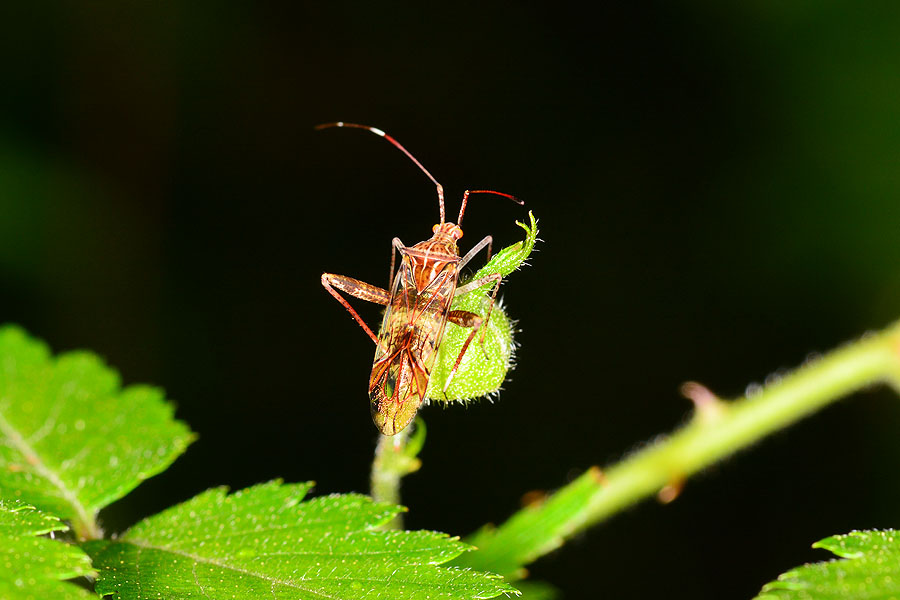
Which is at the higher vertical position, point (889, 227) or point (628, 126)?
point (628, 126)

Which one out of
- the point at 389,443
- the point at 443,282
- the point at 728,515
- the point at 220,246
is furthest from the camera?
the point at 220,246

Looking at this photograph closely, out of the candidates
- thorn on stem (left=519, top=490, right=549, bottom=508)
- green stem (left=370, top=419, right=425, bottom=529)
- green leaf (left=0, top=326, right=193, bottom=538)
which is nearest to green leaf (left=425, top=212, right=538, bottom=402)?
green stem (left=370, top=419, right=425, bottom=529)

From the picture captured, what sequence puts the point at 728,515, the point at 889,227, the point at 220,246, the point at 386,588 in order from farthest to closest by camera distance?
the point at 220,246 < the point at 889,227 < the point at 728,515 < the point at 386,588

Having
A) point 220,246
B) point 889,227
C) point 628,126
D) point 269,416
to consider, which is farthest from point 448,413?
point 889,227

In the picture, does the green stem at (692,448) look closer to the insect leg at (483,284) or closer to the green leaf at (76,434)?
the insect leg at (483,284)

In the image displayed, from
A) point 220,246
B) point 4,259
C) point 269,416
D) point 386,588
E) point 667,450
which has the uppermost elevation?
point 220,246

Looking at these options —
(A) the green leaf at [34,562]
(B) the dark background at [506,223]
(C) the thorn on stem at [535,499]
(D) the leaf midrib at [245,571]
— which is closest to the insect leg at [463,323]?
(D) the leaf midrib at [245,571]

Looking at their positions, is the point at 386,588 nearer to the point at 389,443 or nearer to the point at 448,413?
the point at 389,443

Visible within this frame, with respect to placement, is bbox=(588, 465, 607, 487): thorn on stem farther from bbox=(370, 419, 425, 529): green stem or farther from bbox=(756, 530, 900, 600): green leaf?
bbox=(756, 530, 900, 600): green leaf
